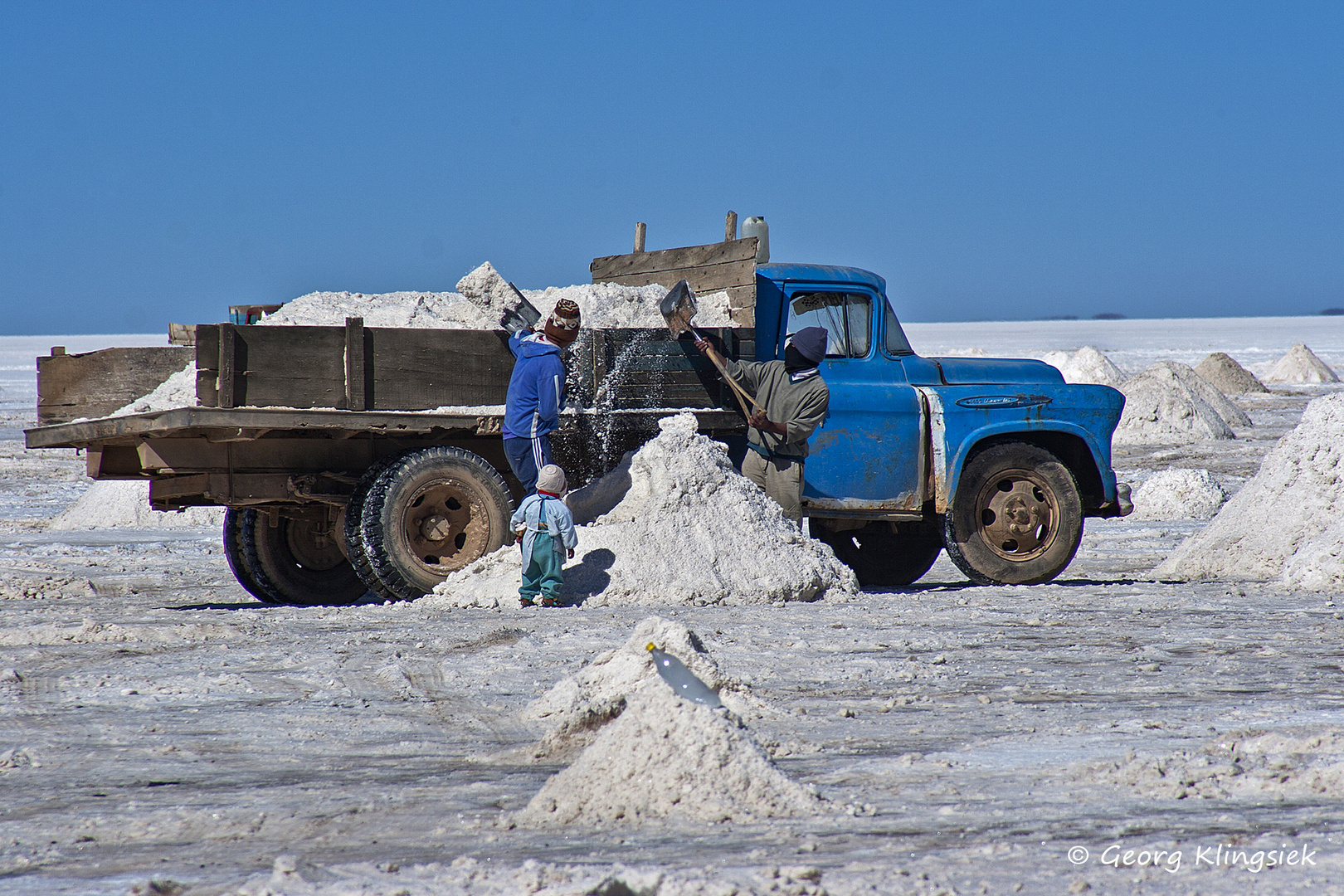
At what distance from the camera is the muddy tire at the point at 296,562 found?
334 inches

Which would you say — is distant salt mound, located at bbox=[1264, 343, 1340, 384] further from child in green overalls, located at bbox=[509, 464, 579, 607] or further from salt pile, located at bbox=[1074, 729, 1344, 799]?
salt pile, located at bbox=[1074, 729, 1344, 799]

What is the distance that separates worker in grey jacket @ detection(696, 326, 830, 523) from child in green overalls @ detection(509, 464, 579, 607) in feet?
4.70

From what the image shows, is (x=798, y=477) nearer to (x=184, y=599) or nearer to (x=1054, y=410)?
(x=1054, y=410)

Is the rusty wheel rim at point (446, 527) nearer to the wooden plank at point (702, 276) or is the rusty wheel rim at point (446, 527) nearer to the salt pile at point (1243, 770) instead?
the wooden plank at point (702, 276)

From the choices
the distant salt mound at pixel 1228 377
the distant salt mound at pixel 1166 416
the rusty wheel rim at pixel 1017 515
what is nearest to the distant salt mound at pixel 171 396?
the rusty wheel rim at pixel 1017 515

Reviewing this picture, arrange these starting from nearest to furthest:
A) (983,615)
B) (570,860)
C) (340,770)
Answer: (570,860)
(340,770)
(983,615)

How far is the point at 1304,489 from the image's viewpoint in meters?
9.24

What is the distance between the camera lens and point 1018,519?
28.4ft

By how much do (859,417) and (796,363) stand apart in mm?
663

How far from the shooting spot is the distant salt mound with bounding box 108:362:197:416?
719 cm

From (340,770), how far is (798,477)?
4539mm

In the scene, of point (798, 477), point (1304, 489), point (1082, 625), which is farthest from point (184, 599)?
point (1304, 489)

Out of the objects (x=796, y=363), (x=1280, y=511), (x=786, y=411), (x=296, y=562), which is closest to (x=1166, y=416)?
(x=1280, y=511)

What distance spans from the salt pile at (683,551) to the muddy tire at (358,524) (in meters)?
0.42
